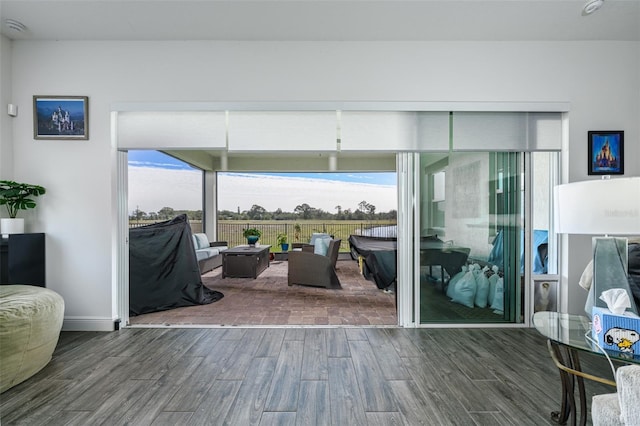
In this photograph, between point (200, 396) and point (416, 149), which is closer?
point (200, 396)

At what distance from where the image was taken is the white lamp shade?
1488 mm

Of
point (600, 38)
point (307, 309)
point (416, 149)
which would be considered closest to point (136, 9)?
point (416, 149)

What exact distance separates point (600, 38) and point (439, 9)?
6.19 feet

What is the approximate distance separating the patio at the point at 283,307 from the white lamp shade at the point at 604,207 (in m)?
2.34

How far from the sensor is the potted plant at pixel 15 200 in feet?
9.93

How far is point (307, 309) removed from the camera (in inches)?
164

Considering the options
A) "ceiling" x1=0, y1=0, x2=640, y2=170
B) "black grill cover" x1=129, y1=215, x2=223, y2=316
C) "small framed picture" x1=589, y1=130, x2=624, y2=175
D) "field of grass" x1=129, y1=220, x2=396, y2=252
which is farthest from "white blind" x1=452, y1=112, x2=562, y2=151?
"field of grass" x1=129, y1=220, x2=396, y2=252

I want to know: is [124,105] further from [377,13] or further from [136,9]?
[377,13]

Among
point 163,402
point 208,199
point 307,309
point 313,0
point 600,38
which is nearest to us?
point 163,402

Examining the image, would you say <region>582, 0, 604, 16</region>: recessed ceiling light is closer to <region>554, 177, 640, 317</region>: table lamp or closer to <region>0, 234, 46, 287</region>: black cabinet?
<region>554, 177, 640, 317</region>: table lamp

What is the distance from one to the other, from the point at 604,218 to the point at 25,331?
367 cm

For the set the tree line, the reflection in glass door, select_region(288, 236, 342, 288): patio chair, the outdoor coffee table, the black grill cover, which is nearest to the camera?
the reflection in glass door

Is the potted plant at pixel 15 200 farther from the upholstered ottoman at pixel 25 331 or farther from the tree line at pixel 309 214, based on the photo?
the tree line at pixel 309 214

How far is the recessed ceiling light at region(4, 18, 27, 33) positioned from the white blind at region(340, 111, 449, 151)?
3.20m
